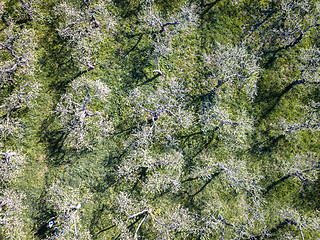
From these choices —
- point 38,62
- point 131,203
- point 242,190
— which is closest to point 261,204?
point 242,190

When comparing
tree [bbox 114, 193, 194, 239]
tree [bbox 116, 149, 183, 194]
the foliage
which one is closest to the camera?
tree [bbox 114, 193, 194, 239]

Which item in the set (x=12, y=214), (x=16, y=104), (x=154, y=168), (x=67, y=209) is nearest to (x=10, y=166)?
(x=12, y=214)

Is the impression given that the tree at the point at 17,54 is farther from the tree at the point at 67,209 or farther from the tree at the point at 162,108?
the tree at the point at 67,209

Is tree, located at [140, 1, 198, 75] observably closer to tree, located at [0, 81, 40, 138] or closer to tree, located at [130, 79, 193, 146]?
tree, located at [130, 79, 193, 146]

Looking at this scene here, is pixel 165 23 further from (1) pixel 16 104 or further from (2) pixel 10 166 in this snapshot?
(2) pixel 10 166

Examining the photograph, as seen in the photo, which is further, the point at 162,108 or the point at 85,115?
the point at 162,108

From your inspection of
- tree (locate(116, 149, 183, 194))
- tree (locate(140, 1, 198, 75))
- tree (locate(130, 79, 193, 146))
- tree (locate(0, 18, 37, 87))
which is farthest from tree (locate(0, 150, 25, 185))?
tree (locate(140, 1, 198, 75))

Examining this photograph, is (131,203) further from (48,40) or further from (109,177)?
(48,40)

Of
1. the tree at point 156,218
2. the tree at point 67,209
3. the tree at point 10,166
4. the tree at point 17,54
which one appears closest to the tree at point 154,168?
the tree at point 156,218

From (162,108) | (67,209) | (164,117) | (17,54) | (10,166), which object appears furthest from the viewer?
(17,54)
